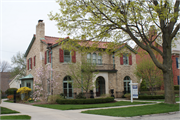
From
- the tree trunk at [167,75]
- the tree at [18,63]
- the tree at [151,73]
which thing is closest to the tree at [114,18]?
the tree trunk at [167,75]

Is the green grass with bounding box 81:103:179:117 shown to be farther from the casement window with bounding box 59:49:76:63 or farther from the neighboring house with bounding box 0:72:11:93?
the neighboring house with bounding box 0:72:11:93

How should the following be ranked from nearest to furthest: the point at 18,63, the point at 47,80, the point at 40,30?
the point at 47,80, the point at 40,30, the point at 18,63

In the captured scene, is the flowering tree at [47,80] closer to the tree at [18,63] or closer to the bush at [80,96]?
the bush at [80,96]

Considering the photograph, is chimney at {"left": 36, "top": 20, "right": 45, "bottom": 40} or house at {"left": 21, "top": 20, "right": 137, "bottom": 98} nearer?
house at {"left": 21, "top": 20, "right": 137, "bottom": 98}

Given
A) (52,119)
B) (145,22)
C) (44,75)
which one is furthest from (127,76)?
(52,119)

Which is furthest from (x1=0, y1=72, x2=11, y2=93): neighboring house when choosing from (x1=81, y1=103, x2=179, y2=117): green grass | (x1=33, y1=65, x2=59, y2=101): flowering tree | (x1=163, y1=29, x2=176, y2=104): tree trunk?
(x1=163, y1=29, x2=176, y2=104): tree trunk

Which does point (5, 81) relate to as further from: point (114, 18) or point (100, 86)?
point (114, 18)

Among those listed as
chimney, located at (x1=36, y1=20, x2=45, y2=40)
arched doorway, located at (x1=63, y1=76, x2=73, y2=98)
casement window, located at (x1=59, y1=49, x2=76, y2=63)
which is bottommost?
arched doorway, located at (x1=63, y1=76, x2=73, y2=98)

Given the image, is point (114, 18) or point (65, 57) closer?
point (114, 18)

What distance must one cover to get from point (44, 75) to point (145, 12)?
1419 cm

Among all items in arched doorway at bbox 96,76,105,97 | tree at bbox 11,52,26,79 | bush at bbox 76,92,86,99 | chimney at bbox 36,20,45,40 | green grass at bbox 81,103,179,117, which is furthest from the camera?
tree at bbox 11,52,26,79

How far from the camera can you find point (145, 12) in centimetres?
1434

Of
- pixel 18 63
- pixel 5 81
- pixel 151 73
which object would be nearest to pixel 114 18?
pixel 151 73

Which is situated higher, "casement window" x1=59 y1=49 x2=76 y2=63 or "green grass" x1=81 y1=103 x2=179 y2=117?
"casement window" x1=59 y1=49 x2=76 y2=63
